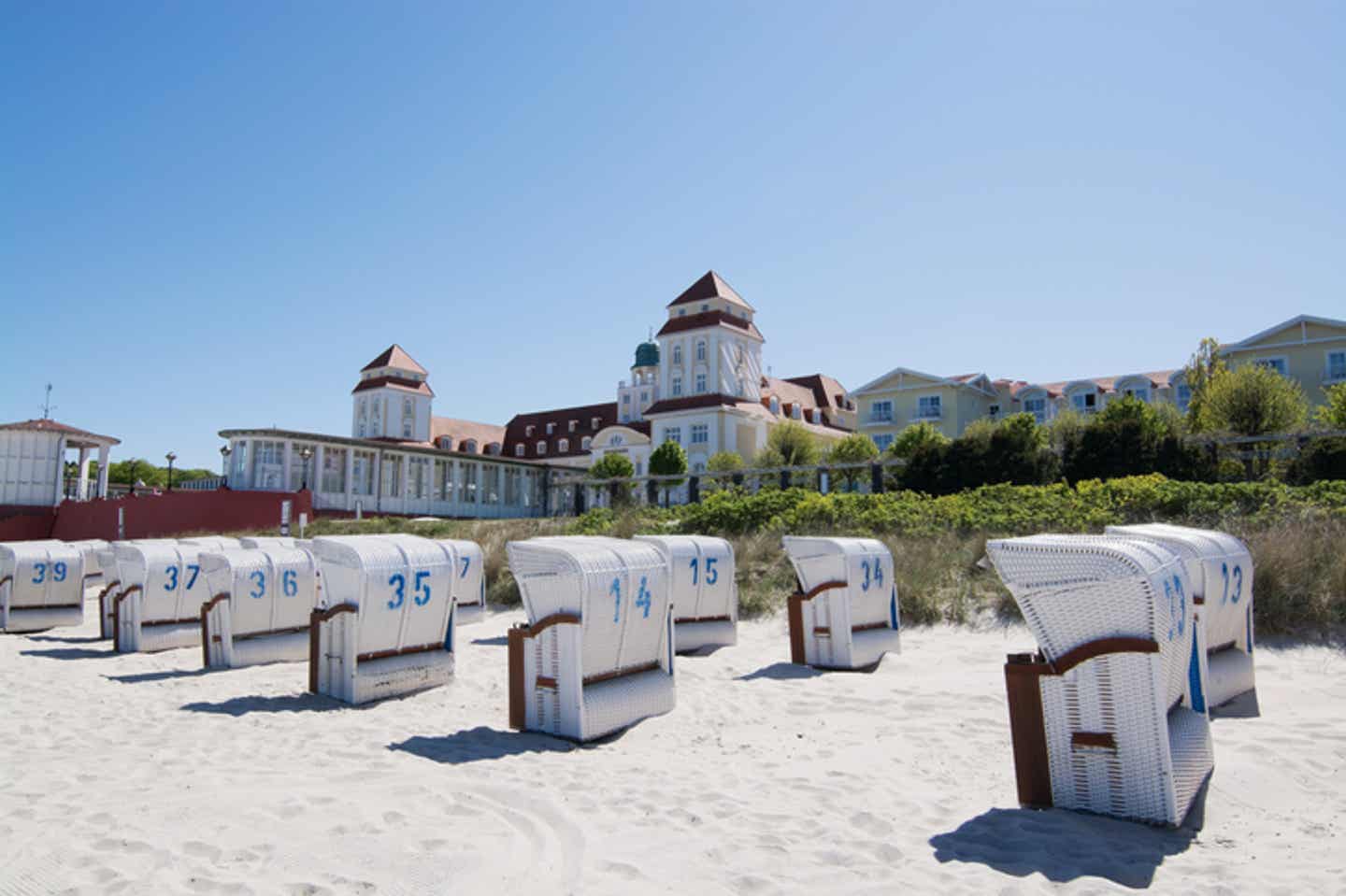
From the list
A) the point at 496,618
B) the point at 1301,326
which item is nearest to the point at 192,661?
the point at 496,618

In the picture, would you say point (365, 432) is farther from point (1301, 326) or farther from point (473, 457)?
point (1301, 326)

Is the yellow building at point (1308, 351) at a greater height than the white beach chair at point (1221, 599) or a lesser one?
greater

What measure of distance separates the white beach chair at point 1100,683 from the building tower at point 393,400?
62.1 meters

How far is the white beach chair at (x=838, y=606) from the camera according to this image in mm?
9414

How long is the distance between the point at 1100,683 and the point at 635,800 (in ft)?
8.60

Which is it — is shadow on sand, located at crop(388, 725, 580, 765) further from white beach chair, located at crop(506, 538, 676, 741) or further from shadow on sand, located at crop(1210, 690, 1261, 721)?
shadow on sand, located at crop(1210, 690, 1261, 721)

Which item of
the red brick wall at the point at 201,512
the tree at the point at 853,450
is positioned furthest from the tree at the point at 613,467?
the red brick wall at the point at 201,512

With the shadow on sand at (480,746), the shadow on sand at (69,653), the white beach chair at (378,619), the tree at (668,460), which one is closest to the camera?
the shadow on sand at (480,746)

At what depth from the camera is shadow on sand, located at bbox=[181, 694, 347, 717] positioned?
7.80m

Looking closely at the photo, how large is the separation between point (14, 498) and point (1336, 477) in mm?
47714

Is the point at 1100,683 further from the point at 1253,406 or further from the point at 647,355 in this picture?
the point at 647,355

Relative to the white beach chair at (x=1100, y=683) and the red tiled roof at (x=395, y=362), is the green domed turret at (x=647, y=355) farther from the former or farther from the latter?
the white beach chair at (x=1100, y=683)

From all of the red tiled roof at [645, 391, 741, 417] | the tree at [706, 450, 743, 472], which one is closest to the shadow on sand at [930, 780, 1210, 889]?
the tree at [706, 450, 743, 472]

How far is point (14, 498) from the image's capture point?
38625mm
